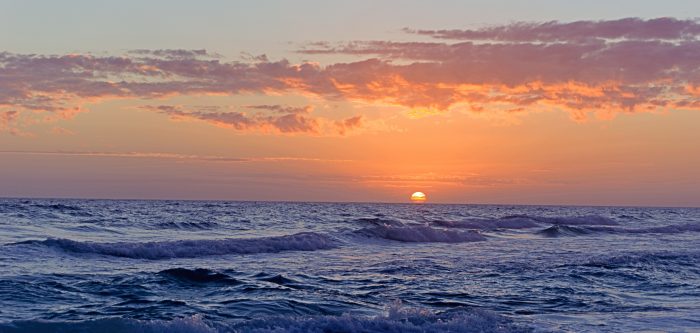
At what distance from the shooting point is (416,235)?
44.9 meters

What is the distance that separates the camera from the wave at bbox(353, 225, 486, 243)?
43438 mm

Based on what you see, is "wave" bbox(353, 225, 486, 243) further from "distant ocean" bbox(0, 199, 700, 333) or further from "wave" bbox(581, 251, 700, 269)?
"wave" bbox(581, 251, 700, 269)

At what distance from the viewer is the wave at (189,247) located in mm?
27750

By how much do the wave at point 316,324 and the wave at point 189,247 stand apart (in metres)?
14.4

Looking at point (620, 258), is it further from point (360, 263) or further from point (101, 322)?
point (101, 322)

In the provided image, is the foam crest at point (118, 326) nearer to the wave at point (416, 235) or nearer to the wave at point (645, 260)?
the wave at point (645, 260)

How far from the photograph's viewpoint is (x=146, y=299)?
17.1 metres

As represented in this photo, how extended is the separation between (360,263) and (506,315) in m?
11.6

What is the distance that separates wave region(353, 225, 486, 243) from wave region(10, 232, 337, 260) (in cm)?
731

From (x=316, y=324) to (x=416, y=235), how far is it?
31.3 metres

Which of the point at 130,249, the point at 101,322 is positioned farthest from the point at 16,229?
the point at 101,322

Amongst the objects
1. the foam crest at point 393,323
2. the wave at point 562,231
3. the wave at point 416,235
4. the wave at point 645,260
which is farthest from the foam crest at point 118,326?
the wave at point 562,231

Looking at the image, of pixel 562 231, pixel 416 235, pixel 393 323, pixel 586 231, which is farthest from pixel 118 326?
pixel 586 231

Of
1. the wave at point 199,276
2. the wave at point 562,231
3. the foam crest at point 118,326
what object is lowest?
the foam crest at point 118,326
